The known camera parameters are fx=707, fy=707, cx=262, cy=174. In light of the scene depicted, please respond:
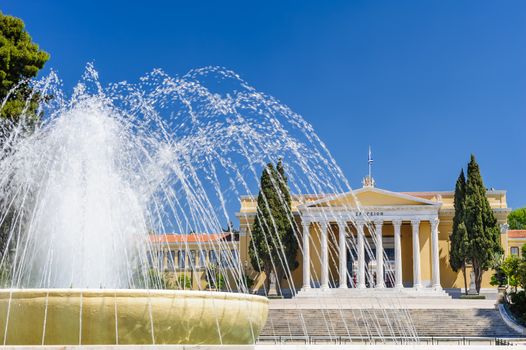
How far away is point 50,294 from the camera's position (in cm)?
886

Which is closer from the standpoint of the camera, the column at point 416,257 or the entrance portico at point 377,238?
the entrance portico at point 377,238

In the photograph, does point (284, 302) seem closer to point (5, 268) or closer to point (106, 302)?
point (5, 268)

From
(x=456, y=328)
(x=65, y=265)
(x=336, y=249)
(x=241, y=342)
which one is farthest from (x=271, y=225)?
(x=241, y=342)

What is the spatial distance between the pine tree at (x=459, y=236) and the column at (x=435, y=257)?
0.97 m

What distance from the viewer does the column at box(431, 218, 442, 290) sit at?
46812 millimetres

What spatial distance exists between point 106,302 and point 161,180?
42.2 feet

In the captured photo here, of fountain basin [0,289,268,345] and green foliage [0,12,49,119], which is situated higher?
green foliage [0,12,49,119]

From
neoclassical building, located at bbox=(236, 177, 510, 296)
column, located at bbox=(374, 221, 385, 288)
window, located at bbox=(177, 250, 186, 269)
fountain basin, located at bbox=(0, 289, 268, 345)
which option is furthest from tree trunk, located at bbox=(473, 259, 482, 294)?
fountain basin, located at bbox=(0, 289, 268, 345)

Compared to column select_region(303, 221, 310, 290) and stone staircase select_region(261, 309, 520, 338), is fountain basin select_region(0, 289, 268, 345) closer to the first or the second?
stone staircase select_region(261, 309, 520, 338)

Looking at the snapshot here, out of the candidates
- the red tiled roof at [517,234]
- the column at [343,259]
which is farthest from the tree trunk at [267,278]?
the red tiled roof at [517,234]

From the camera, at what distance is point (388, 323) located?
35.0 metres

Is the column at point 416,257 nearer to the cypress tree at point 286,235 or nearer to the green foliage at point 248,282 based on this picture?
the cypress tree at point 286,235

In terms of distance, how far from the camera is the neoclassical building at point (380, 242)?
4709cm

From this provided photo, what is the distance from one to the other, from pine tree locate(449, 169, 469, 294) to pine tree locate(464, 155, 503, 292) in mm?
386
